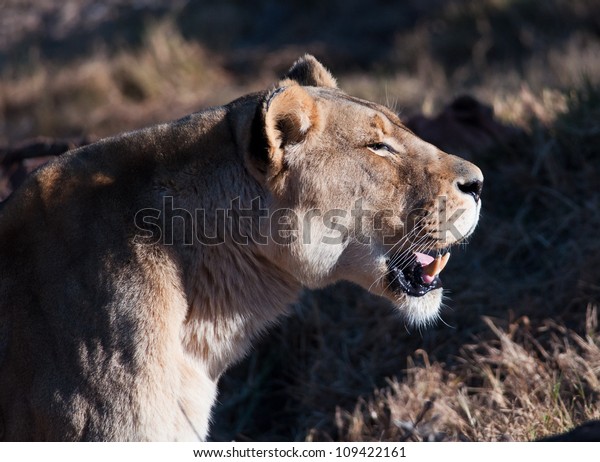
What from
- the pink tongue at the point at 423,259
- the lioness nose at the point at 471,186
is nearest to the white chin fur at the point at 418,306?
the pink tongue at the point at 423,259

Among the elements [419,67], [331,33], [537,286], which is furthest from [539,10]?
[537,286]

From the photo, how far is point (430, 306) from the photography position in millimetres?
3842

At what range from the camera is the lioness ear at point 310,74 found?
4.09 metres

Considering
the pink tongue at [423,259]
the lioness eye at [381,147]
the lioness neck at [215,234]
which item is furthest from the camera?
the pink tongue at [423,259]

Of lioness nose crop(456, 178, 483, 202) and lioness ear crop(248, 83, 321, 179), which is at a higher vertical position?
lioness ear crop(248, 83, 321, 179)

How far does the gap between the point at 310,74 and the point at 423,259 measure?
3.42 feet

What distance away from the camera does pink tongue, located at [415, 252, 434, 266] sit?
377 cm

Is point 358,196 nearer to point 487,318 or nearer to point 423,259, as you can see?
point 423,259

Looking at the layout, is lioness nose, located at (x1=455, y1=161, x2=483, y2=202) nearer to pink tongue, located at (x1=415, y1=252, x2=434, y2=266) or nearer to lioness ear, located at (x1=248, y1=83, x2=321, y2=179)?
pink tongue, located at (x1=415, y1=252, x2=434, y2=266)

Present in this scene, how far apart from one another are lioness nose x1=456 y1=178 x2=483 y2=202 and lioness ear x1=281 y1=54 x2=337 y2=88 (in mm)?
863

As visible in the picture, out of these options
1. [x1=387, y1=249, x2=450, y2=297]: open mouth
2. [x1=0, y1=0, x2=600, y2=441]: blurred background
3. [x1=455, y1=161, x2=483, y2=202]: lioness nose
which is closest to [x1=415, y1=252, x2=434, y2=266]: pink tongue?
[x1=387, y1=249, x2=450, y2=297]: open mouth

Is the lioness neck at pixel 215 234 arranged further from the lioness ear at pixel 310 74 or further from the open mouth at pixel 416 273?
the lioness ear at pixel 310 74

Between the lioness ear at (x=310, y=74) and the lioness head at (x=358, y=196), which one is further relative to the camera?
the lioness ear at (x=310, y=74)
